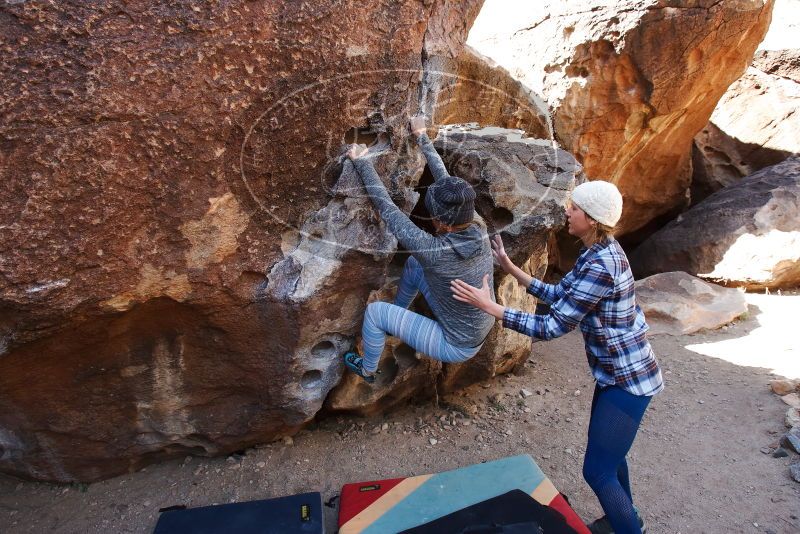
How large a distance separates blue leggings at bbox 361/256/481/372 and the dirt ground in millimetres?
788

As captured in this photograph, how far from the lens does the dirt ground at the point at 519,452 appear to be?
8.98 feet

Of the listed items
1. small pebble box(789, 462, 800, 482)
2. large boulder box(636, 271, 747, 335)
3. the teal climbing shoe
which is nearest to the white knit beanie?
the teal climbing shoe

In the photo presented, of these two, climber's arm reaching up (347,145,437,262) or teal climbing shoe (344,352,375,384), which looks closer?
climber's arm reaching up (347,145,437,262)

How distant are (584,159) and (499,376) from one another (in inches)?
108

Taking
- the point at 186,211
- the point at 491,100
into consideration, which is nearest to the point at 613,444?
the point at 186,211

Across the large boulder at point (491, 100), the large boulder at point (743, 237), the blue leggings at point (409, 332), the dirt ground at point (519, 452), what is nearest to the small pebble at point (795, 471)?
the dirt ground at point (519, 452)

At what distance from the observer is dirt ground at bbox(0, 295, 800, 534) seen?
108 inches

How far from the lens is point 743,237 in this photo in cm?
580

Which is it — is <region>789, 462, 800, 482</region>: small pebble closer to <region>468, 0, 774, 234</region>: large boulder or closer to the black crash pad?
the black crash pad

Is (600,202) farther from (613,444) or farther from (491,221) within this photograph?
(491,221)

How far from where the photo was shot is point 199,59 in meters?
2.07

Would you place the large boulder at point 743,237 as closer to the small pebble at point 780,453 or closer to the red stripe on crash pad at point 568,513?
the small pebble at point 780,453

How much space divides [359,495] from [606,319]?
1.42 meters

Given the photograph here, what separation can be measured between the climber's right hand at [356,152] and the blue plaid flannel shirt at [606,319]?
948 millimetres
